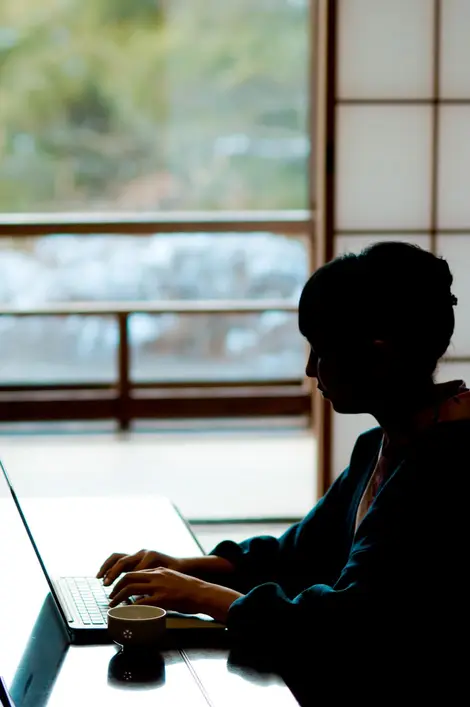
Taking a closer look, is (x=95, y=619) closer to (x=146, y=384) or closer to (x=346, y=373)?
(x=346, y=373)

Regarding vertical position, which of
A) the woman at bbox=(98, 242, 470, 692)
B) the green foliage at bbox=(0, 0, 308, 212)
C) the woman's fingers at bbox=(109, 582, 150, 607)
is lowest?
the woman's fingers at bbox=(109, 582, 150, 607)

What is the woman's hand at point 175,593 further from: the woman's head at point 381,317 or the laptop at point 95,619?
the woman's head at point 381,317

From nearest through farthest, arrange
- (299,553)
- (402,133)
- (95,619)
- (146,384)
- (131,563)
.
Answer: (95,619), (131,563), (299,553), (402,133), (146,384)

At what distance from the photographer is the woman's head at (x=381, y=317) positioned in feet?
4.13

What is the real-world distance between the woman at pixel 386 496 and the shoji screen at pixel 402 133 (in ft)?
7.70

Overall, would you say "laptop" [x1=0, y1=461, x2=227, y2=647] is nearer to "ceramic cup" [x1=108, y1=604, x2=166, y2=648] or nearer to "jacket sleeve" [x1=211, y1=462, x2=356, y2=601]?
"ceramic cup" [x1=108, y1=604, x2=166, y2=648]

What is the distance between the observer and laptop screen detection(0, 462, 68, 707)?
111 centimetres

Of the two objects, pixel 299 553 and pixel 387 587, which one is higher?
pixel 387 587

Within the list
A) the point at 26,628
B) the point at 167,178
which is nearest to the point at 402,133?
the point at 167,178

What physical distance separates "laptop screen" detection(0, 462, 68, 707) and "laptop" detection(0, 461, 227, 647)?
0.01 metres

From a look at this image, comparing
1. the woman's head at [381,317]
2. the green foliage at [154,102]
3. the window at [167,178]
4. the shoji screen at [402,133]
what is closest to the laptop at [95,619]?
the woman's head at [381,317]

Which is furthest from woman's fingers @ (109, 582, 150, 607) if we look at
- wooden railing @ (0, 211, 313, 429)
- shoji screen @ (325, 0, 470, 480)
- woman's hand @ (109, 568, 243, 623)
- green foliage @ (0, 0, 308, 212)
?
green foliage @ (0, 0, 308, 212)

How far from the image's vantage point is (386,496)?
1.25 meters

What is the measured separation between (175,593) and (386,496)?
0.28 meters
